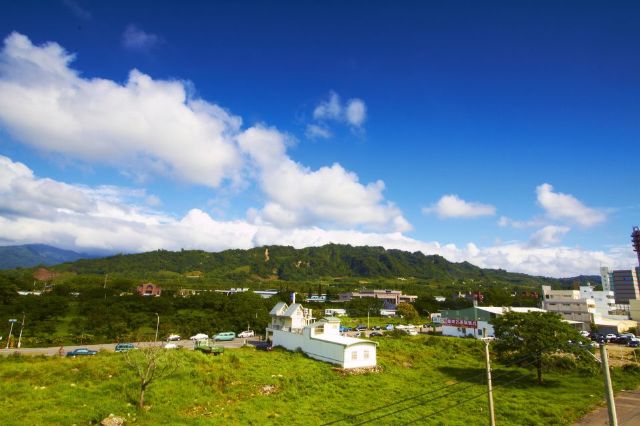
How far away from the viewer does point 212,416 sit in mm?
27703

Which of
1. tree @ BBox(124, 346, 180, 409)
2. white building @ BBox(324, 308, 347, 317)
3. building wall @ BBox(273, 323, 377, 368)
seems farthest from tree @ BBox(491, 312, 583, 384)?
white building @ BBox(324, 308, 347, 317)

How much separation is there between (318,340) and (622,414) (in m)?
29.2

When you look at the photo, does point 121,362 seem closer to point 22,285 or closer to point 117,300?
point 117,300

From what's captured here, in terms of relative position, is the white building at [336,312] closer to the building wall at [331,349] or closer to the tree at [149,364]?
the building wall at [331,349]

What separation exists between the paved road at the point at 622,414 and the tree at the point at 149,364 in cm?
3280

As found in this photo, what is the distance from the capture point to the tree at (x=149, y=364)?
96.5 feet

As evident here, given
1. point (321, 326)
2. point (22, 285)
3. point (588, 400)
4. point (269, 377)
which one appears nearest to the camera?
point (588, 400)

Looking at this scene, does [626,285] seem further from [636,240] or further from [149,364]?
[149,364]

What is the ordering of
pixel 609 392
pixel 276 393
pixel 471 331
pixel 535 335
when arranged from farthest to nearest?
1. pixel 471 331
2. pixel 535 335
3. pixel 276 393
4. pixel 609 392

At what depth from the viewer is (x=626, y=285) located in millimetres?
194125

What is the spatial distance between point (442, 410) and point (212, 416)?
1812cm

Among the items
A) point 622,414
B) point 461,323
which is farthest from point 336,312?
point 622,414

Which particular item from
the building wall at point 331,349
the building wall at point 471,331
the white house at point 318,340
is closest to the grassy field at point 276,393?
the building wall at point 331,349

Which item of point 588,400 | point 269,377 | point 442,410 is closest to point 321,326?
point 269,377
